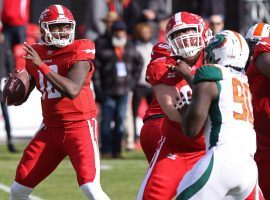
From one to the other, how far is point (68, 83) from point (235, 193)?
74.2 inches

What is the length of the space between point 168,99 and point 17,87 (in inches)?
65.1

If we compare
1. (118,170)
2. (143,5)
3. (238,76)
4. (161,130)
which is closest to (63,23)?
(161,130)

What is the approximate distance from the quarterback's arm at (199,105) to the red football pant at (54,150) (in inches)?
67.2

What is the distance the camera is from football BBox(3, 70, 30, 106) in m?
7.91

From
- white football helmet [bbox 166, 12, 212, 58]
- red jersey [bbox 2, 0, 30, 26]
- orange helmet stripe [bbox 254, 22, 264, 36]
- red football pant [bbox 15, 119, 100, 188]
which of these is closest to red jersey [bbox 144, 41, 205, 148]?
white football helmet [bbox 166, 12, 212, 58]

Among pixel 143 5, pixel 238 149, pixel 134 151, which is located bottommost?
pixel 134 151

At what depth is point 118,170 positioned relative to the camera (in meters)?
12.0

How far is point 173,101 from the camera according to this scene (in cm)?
669

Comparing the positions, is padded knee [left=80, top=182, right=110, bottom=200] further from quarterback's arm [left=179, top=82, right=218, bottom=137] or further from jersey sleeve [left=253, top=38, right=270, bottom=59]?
quarterback's arm [left=179, top=82, right=218, bottom=137]

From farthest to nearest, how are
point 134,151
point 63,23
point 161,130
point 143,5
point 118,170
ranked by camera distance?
point 143,5 → point 134,151 → point 118,170 → point 63,23 → point 161,130

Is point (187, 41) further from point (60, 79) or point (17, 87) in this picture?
point (17, 87)

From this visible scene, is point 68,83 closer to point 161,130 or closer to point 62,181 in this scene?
point 161,130

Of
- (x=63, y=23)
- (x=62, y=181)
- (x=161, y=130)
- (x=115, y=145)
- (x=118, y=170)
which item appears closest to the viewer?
(x=161, y=130)

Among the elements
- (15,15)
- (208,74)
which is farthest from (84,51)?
(15,15)
